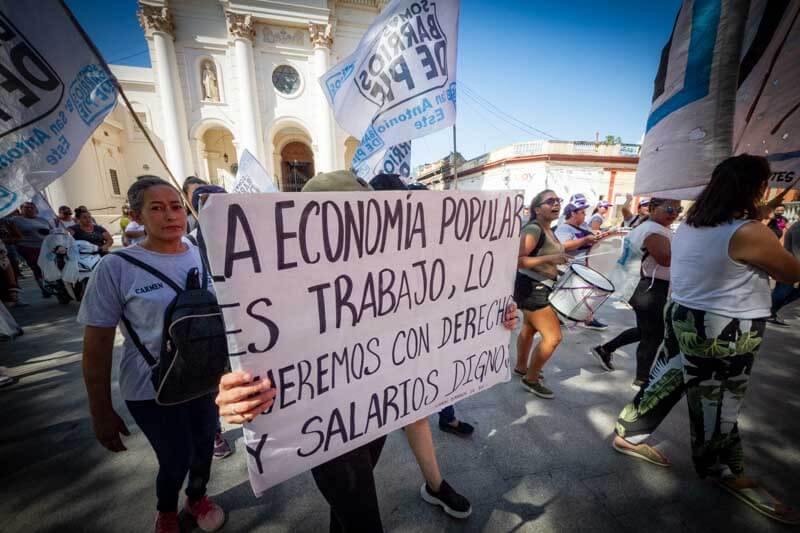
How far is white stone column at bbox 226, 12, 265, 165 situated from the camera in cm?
1667

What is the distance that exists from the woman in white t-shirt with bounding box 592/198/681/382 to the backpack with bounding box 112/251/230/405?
10.7 ft

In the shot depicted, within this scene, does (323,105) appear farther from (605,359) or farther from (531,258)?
(605,359)

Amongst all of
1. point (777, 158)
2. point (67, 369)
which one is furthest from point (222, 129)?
point (777, 158)

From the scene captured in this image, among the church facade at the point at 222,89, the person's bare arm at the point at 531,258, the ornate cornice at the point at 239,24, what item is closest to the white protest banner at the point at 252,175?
the person's bare arm at the point at 531,258

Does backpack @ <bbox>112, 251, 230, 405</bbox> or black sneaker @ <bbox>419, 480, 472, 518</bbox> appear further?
black sneaker @ <bbox>419, 480, 472, 518</bbox>

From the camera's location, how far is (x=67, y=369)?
11.2 feet

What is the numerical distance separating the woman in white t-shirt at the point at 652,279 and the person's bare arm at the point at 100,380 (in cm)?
373

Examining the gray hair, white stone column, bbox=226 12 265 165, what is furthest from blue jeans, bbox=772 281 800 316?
white stone column, bbox=226 12 265 165

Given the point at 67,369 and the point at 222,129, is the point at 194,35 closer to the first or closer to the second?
the point at 222,129

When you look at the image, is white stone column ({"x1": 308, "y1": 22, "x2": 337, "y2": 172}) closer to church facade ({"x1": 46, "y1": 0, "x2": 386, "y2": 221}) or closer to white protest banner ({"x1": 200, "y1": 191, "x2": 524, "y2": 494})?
church facade ({"x1": 46, "y1": 0, "x2": 386, "y2": 221})

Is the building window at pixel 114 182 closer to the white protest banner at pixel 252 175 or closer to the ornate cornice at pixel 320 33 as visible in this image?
the ornate cornice at pixel 320 33

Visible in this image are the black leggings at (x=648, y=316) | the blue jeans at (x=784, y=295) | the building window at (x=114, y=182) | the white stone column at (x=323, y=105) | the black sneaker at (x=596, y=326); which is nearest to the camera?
the black leggings at (x=648, y=316)

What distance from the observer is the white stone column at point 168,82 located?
15.8m

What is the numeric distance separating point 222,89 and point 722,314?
74.6 feet
